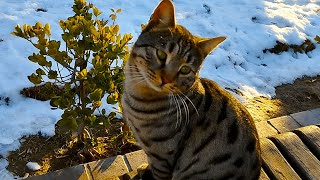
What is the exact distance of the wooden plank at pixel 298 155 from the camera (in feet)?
9.38

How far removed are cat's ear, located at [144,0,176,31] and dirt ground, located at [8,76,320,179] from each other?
4.40 ft

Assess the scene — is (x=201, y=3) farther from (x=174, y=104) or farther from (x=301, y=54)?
(x=174, y=104)

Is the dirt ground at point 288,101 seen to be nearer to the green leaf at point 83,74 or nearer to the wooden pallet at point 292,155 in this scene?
the wooden pallet at point 292,155

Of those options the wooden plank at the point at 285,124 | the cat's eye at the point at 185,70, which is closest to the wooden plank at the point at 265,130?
the wooden plank at the point at 285,124

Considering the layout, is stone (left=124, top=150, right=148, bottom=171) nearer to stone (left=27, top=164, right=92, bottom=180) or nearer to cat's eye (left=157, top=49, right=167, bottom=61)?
stone (left=27, top=164, right=92, bottom=180)

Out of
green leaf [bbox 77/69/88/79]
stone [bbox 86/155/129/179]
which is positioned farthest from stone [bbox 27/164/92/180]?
green leaf [bbox 77/69/88/79]

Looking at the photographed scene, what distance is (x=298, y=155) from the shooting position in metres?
2.97

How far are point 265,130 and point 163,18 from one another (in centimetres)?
139

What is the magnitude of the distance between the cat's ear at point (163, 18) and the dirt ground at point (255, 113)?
1.34 m

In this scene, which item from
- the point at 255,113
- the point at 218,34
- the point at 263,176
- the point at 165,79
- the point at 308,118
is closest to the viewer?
the point at 165,79

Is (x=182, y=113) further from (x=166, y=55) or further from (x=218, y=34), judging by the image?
(x=218, y=34)

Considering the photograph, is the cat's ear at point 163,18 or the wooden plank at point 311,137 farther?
the wooden plank at point 311,137

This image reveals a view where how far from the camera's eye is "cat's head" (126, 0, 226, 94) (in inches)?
94.2

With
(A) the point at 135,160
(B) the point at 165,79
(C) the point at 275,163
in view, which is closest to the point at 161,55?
(B) the point at 165,79
